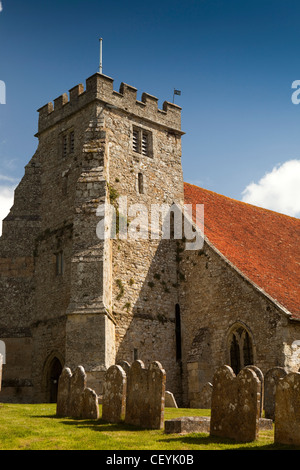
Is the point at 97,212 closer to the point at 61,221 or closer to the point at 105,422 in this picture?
the point at 61,221

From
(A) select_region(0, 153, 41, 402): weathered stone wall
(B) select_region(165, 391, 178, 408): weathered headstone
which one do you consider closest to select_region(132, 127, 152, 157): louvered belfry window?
(A) select_region(0, 153, 41, 402): weathered stone wall

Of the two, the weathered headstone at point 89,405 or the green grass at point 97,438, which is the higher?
the weathered headstone at point 89,405

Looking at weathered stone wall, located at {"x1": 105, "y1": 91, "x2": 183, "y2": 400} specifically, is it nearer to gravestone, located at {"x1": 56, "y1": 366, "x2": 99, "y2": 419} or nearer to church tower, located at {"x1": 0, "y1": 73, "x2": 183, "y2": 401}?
church tower, located at {"x1": 0, "y1": 73, "x2": 183, "y2": 401}

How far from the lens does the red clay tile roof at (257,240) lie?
63.2ft

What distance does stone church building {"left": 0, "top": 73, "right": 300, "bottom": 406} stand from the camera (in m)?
17.8

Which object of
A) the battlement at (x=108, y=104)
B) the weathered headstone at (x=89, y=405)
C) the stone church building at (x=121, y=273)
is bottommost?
the weathered headstone at (x=89, y=405)

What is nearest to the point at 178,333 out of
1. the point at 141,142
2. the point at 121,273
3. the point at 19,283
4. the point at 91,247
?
the point at 121,273

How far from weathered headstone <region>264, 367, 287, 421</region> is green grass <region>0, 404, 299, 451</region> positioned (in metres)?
1.92

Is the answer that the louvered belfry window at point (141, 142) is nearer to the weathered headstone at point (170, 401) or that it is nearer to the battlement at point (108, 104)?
the battlement at point (108, 104)

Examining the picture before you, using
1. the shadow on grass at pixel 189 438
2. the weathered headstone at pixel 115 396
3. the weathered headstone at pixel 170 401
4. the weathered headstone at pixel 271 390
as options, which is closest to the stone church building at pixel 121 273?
the weathered headstone at pixel 170 401

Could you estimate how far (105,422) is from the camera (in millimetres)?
10945

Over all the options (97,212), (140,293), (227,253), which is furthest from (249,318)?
(97,212)

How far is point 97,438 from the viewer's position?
352 inches

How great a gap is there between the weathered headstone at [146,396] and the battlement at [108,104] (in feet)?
44.5
